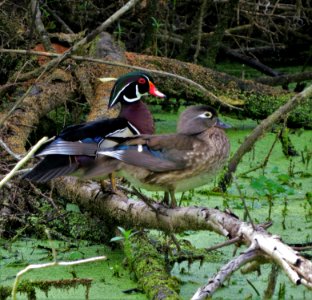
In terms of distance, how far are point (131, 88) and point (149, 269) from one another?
1.36 meters

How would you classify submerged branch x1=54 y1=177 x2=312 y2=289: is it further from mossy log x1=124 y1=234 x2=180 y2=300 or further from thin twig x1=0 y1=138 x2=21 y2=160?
thin twig x1=0 y1=138 x2=21 y2=160

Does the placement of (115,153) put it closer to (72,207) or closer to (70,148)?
(70,148)

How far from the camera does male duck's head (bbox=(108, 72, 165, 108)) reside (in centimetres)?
488

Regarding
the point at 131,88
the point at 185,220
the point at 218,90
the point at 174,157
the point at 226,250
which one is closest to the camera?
the point at 185,220

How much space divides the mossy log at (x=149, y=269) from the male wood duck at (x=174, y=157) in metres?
0.32

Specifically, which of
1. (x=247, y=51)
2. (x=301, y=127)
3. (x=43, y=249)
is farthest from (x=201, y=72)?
(x=43, y=249)

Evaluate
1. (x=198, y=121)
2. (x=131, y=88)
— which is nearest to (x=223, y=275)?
(x=198, y=121)

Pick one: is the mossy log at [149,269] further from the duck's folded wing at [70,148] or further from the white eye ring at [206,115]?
the white eye ring at [206,115]

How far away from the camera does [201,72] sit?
21.9ft

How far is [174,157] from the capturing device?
3.72 meters

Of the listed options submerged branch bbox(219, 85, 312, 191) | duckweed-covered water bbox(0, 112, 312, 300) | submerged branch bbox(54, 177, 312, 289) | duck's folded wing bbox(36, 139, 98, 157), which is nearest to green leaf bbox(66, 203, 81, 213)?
submerged branch bbox(54, 177, 312, 289)

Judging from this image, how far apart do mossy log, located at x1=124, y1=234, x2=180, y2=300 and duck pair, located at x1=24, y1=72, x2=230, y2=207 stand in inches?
12.4

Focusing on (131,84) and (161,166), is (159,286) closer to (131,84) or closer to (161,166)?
(161,166)

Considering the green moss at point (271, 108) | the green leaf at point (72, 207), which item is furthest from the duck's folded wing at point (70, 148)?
the green moss at point (271, 108)
